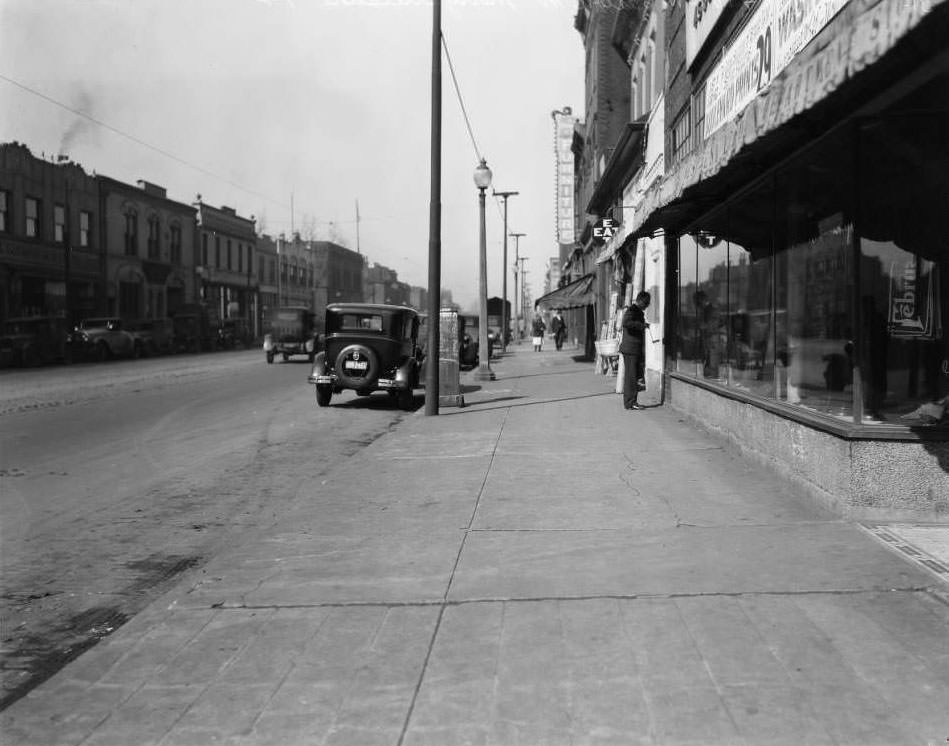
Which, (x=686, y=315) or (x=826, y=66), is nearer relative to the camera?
(x=826, y=66)

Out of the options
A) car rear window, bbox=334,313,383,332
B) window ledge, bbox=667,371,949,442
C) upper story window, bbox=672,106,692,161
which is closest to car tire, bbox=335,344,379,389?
car rear window, bbox=334,313,383,332

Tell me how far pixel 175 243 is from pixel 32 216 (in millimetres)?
16725

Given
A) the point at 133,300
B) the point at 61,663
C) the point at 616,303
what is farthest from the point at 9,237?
the point at 61,663

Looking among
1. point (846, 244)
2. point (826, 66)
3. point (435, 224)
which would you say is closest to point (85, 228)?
point (435, 224)

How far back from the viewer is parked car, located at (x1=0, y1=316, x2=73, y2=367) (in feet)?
104

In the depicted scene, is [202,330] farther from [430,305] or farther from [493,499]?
[493,499]

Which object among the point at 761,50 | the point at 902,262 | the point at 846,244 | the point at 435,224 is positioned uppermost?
the point at 761,50

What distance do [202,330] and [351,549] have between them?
46859 millimetres

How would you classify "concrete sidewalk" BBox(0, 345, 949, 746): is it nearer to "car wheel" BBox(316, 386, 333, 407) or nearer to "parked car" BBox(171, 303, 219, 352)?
"car wheel" BBox(316, 386, 333, 407)

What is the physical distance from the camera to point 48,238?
42125 millimetres

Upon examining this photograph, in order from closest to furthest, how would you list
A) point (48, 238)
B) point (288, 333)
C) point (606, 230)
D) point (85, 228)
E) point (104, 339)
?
point (606, 230), point (288, 333), point (104, 339), point (48, 238), point (85, 228)

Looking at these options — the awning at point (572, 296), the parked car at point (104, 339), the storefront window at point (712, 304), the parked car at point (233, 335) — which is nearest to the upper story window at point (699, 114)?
the storefront window at point (712, 304)

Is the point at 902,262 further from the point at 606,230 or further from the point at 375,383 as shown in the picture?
the point at 606,230

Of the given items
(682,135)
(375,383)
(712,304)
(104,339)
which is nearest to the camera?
(712,304)
